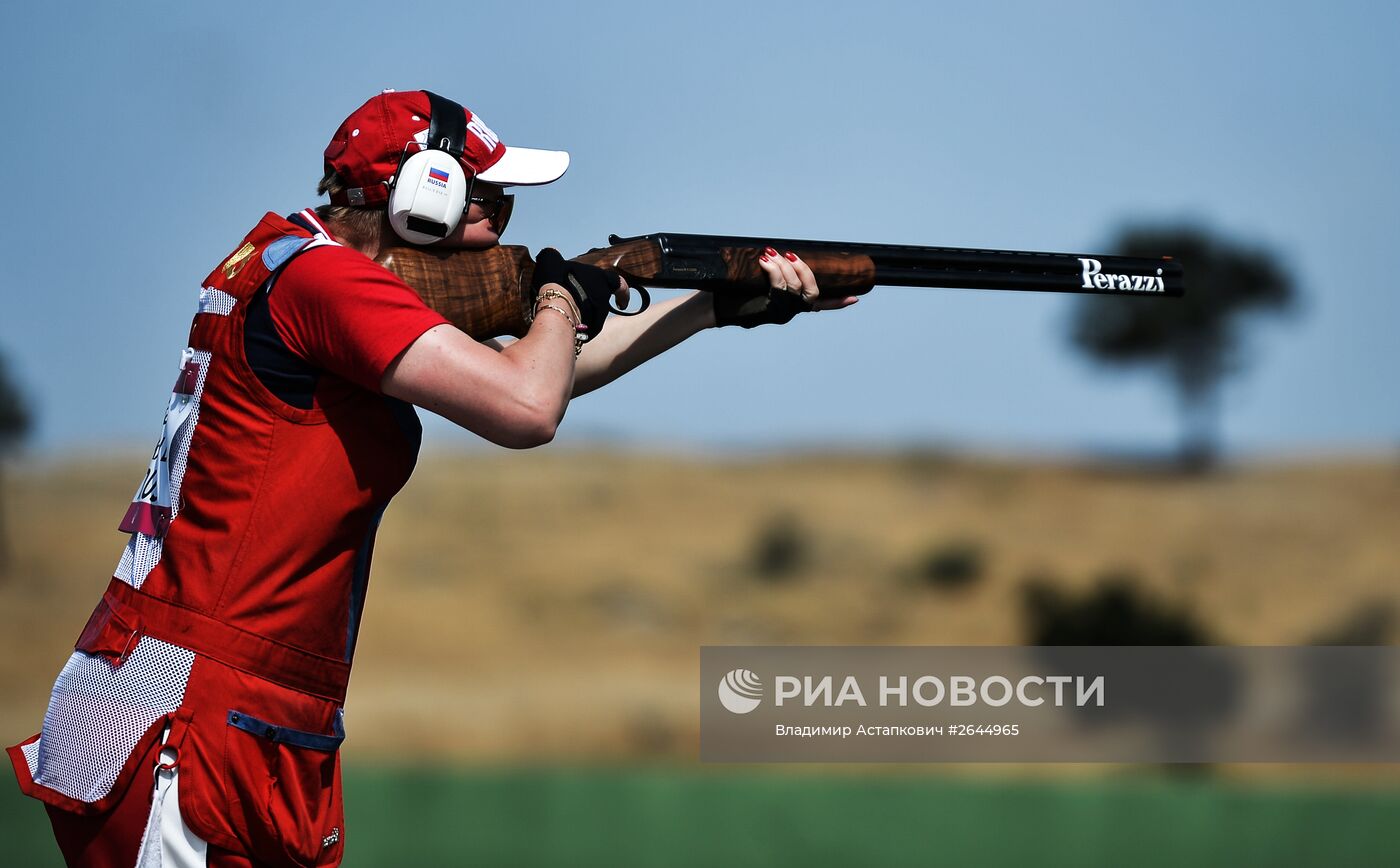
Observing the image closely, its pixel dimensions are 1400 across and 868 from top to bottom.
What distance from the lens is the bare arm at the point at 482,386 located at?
9.00 feet

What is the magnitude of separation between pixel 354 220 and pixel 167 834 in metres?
1.27

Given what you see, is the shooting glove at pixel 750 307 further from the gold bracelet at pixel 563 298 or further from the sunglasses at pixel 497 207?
the gold bracelet at pixel 563 298

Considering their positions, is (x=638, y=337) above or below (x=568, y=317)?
above

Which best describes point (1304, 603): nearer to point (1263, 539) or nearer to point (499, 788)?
point (1263, 539)

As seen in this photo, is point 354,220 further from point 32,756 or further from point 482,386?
point 32,756

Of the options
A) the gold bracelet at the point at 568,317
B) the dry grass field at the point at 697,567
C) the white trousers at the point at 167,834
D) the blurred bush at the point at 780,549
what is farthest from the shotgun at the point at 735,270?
the blurred bush at the point at 780,549

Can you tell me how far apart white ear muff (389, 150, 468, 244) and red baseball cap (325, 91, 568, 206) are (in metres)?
0.05

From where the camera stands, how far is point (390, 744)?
3188 cm

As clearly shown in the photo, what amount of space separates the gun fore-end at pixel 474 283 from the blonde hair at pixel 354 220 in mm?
46

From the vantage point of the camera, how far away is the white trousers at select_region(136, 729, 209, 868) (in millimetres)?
2734

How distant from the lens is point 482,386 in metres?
2.77

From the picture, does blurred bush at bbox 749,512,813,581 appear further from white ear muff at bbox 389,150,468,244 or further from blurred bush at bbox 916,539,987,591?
white ear muff at bbox 389,150,468,244

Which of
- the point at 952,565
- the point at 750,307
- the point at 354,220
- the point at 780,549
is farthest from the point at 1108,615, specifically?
the point at 354,220

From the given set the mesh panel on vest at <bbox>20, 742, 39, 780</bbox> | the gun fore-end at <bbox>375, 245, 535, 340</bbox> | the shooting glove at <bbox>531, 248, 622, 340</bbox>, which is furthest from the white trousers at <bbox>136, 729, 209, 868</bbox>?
the shooting glove at <bbox>531, 248, 622, 340</bbox>
